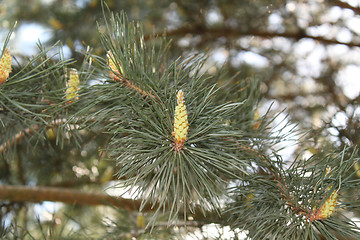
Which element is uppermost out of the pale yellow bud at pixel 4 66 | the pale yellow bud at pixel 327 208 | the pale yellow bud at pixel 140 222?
the pale yellow bud at pixel 4 66

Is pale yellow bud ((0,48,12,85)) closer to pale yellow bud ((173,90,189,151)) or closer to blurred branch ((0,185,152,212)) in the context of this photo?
pale yellow bud ((173,90,189,151))

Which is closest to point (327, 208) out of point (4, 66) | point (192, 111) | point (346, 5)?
point (192, 111)

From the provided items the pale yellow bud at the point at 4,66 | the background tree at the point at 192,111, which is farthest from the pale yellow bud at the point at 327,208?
the pale yellow bud at the point at 4,66

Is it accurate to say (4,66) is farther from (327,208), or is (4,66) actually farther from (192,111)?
(327,208)

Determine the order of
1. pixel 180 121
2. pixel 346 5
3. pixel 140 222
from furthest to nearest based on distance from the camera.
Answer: pixel 346 5 < pixel 140 222 < pixel 180 121

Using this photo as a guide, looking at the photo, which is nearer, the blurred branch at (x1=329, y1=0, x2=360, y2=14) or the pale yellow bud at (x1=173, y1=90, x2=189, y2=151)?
the pale yellow bud at (x1=173, y1=90, x2=189, y2=151)

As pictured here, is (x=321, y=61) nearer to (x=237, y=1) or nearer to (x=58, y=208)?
(x=237, y=1)

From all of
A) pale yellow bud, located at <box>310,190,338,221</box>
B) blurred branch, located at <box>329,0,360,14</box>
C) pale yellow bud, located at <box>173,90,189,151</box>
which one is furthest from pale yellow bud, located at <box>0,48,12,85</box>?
blurred branch, located at <box>329,0,360,14</box>

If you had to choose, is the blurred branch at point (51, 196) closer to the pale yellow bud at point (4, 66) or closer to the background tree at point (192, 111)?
the background tree at point (192, 111)

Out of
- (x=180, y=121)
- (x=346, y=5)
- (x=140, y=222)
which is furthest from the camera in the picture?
(x=346, y=5)
